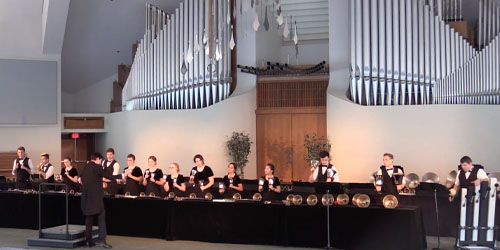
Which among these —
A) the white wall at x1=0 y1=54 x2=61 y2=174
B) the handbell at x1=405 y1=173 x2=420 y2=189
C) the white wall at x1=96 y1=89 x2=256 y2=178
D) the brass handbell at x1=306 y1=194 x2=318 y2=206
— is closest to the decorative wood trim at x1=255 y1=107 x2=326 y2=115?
the white wall at x1=96 y1=89 x2=256 y2=178

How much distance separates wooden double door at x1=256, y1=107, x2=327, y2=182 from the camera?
15148mm

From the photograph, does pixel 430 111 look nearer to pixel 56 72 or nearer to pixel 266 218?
pixel 266 218

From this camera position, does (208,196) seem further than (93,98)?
No

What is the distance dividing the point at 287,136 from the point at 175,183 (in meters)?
4.90

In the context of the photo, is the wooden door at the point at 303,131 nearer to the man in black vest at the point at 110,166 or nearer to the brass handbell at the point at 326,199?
the man in black vest at the point at 110,166

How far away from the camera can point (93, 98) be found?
18.9 metres

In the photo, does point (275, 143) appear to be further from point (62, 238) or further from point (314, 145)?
point (62, 238)

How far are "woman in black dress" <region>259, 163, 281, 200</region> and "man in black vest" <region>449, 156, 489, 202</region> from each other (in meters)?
2.75

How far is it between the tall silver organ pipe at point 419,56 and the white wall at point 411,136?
0.99 ft

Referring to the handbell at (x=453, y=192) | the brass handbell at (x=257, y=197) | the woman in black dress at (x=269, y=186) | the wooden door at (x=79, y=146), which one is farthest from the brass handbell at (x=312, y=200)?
the wooden door at (x=79, y=146)

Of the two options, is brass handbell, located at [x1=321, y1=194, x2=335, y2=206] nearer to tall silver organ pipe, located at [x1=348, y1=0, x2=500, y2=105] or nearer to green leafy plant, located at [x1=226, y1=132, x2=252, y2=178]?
tall silver organ pipe, located at [x1=348, y1=0, x2=500, y2=105]

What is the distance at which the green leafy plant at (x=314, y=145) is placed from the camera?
46.4 ft

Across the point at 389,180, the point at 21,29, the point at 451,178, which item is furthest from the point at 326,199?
the point at 21,29

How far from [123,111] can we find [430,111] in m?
7.61
